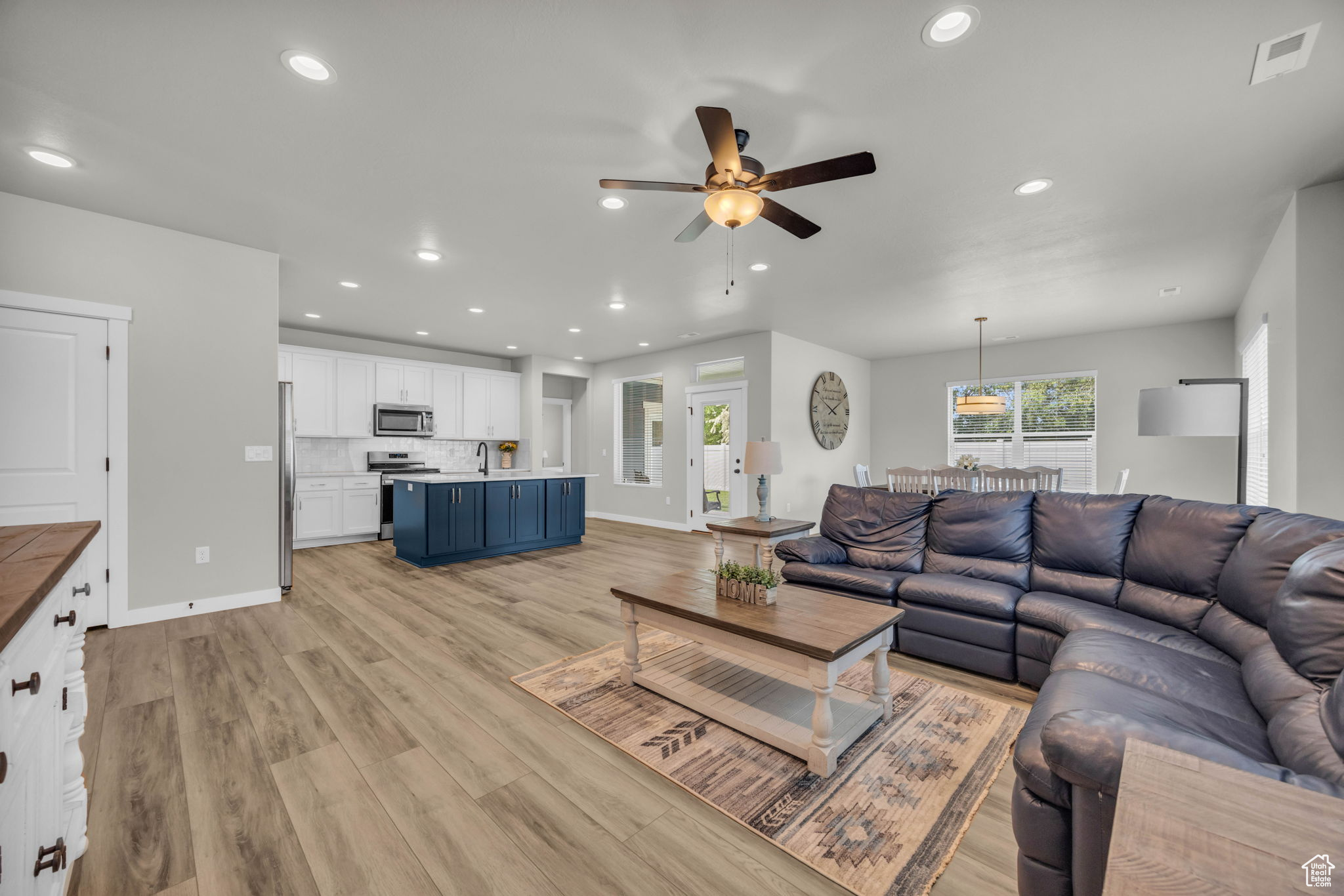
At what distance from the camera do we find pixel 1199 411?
286 cm

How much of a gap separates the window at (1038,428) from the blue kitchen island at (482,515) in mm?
5677

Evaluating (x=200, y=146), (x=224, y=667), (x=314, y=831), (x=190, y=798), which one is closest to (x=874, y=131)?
(x=200, y=146)

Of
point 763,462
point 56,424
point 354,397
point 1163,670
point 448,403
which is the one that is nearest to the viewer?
point 1163,670

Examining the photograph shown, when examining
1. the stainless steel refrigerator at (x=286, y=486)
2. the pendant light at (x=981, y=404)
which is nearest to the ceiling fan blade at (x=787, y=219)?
the stainless steel refrigerator at (x=286, y=486)

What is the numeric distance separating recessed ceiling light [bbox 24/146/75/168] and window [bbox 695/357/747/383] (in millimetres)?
5875

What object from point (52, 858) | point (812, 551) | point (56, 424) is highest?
point (56, 424)

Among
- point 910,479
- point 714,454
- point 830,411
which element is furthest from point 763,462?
point 830,411

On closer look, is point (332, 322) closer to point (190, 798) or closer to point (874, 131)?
point (190, 798)

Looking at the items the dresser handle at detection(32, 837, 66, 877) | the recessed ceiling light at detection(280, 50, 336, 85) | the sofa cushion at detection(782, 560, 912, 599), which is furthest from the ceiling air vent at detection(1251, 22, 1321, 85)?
the dresser handle at detection(32, 837, 66, 877)

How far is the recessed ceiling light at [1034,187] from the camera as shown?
290cm

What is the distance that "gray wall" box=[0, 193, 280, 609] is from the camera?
3.26 meters

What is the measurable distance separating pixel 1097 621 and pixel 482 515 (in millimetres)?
5156

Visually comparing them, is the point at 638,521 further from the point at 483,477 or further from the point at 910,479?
the point at 910,479

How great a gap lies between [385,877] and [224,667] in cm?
207
